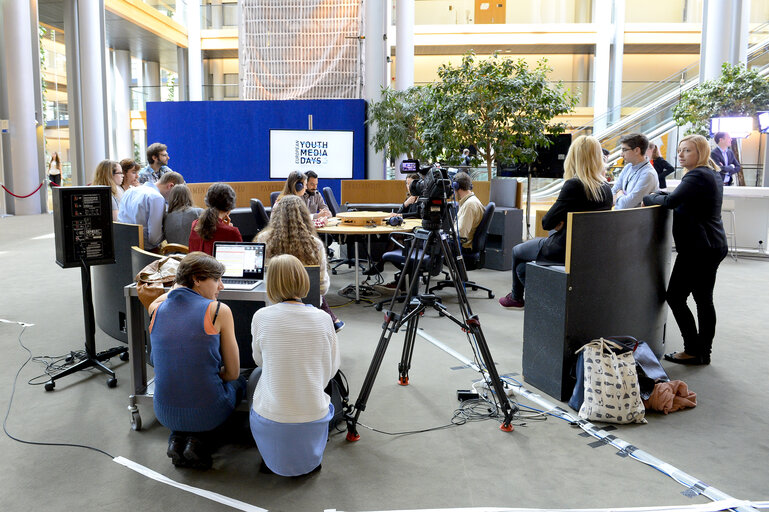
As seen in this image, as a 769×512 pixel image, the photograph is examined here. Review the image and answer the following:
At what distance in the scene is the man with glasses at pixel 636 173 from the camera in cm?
512

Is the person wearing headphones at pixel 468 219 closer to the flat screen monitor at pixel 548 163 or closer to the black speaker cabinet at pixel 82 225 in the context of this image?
the black speaker cabinet at pixel 82 225

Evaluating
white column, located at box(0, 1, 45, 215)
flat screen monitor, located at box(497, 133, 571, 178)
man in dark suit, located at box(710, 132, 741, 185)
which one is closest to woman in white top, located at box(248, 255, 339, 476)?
flat screen monitor, located at box(497, 133, 571, 178)

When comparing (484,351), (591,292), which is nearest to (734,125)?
(591,292)

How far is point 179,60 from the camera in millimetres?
22250

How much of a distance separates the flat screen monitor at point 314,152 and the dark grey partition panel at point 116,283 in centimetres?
848

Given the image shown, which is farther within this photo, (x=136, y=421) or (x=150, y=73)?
(x=150, y=73)

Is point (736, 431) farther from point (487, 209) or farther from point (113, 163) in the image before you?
point (113, 163)

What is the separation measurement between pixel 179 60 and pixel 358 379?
67.8 feet

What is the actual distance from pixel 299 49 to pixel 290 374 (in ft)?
44.1

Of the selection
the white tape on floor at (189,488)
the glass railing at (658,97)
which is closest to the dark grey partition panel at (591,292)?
the white tape on floor at (189,488)

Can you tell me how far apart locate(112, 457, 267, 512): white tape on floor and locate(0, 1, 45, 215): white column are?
14.5m

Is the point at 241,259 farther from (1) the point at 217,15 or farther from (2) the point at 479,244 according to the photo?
(1) the point at 217,15

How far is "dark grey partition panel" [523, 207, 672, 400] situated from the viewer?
12.5 feet

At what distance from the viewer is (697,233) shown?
4465mm
